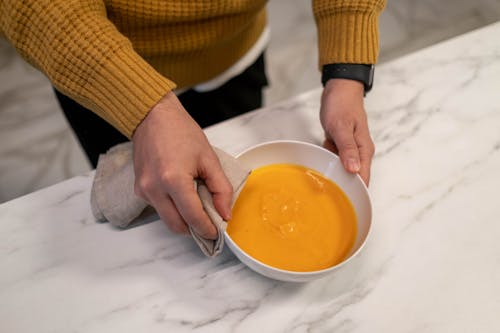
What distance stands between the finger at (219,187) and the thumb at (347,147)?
160 mm

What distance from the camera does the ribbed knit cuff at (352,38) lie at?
1.95 ft

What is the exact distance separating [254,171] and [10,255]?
1.02ft

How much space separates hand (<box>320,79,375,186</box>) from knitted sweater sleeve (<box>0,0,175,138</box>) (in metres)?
0.23

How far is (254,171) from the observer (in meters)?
0.53

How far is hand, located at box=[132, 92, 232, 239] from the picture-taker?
1.38 feet

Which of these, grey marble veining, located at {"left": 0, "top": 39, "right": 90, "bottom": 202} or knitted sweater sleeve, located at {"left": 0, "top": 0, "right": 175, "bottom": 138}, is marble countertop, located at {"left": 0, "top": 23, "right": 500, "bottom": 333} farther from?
grey marble veining, located at {"left": 0, "top": 39, "right": 90, "bottom": 202}

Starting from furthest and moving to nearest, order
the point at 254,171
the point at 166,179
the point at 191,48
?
1. the point at 191,48
2. the point at 254,171
3. the point at 166,179

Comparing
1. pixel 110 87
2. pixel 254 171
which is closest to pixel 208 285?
pixel 254 171

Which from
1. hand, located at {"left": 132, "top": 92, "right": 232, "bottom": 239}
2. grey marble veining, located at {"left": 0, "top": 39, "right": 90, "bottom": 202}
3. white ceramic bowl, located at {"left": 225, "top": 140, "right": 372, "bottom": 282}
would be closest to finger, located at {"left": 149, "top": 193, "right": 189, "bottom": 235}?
hand, located at {"left": 132, "top": 92, "right": 232, "bottom": 239}

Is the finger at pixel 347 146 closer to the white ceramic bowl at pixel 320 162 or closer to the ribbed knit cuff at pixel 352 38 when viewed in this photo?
the white ceramic bowl at pixel 320 162

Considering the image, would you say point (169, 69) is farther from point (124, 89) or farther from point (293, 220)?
point (293, 220)

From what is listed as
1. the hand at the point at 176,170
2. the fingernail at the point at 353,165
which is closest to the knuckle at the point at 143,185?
the hand at the point at 176,170

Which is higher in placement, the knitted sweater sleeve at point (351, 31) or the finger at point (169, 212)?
the knitted sweater sleeve at point (351, 31)

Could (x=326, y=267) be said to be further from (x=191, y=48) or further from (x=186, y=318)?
(x=191, y=48)
